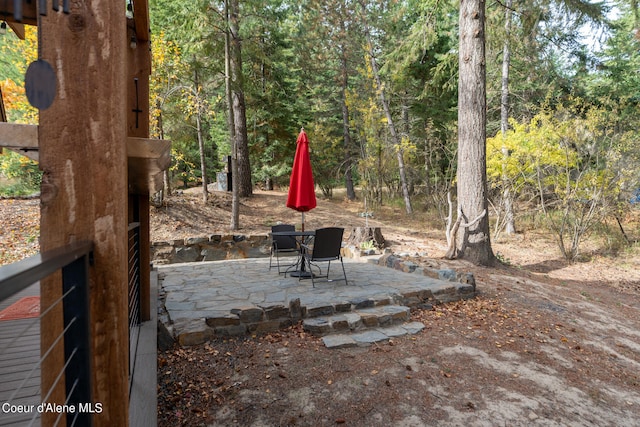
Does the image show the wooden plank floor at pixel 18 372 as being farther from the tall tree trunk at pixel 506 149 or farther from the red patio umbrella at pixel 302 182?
the tall tree trunk at pixel 506 149

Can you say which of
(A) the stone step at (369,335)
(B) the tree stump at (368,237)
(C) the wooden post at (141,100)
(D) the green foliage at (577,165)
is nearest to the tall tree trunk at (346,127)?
(B) the tree stump at (368,237)

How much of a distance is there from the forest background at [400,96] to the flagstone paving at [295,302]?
532 centimetres

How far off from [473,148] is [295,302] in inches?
201

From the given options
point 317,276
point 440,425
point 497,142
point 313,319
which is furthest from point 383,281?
point 497,142

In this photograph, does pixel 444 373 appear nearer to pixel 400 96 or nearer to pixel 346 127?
pixel 400 96

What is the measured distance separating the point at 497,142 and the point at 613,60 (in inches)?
333

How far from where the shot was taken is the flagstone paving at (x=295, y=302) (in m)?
3.56

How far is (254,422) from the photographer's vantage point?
2.38 meters

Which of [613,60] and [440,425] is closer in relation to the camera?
[440,425]

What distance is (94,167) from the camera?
1.20 meters

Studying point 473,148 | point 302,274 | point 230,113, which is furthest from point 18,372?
point 230,113

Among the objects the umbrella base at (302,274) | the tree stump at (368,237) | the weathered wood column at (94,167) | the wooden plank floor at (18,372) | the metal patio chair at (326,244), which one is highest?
the weathered wood column at (94,167)

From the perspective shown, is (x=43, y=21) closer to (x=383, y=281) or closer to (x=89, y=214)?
(x=89, y=214)

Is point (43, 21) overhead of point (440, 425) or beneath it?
overhead
